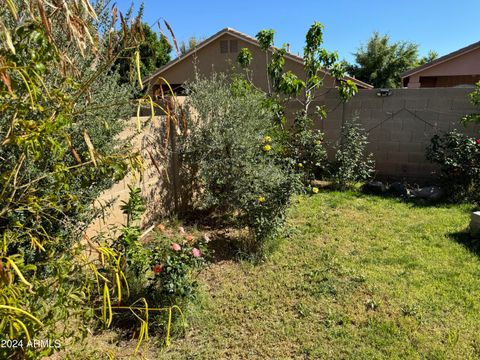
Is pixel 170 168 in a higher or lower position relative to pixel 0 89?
lower

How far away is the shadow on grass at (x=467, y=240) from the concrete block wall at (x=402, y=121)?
2.36 metres

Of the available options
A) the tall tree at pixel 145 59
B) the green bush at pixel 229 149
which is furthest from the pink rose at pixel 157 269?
the green bush at pixel 229 149

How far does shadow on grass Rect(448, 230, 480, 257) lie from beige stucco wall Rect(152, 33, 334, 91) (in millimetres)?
9742

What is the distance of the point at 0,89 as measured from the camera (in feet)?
3.83

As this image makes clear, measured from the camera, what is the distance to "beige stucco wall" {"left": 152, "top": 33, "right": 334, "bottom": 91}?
13.4 metres

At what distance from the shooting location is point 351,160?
20.7 feet

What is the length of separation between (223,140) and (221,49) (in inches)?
Result: 431

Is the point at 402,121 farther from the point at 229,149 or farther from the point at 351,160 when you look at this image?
the point at 229,149

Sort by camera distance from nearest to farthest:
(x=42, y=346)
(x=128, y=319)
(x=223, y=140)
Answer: (x=42, y=346) < (x=128, y=319) < (x=223, y=140)

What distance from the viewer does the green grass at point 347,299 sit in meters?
2.50

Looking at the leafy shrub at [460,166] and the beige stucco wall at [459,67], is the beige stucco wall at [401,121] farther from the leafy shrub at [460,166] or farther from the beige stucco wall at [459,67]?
the beige stucco wall at [459,67]

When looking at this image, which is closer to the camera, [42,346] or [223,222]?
[42,346]

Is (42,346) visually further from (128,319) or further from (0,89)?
(128,319)

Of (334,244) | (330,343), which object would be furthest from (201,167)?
(330,343)
